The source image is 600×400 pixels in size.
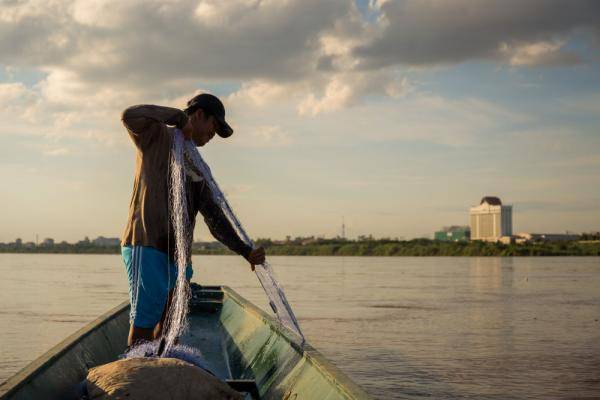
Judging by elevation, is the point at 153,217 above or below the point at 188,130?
below

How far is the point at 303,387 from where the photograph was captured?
3.71 meters

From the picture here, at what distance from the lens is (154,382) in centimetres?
289

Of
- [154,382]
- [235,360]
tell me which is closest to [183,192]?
[154,382]

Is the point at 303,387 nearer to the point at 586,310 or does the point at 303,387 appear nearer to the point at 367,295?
the point at 586,310

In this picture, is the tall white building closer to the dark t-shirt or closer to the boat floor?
the boat floor

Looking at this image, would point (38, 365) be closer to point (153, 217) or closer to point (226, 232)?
point (153, 217)

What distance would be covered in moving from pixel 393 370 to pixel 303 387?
5.91 metres

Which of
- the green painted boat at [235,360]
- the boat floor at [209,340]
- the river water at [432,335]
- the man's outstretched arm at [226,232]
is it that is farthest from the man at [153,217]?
the river water at [432,335]

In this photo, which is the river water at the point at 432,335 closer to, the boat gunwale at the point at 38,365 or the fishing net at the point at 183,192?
the boat gunwale at the point at 38,365

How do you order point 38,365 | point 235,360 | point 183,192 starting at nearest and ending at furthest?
1. point 38,365
2. point 183,192
3. point 235,360

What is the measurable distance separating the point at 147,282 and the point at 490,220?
176645mm

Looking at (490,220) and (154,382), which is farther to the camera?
(490,220)

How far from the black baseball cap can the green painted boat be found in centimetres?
141

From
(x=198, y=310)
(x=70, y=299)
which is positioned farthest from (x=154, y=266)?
(x=70, y=299)
